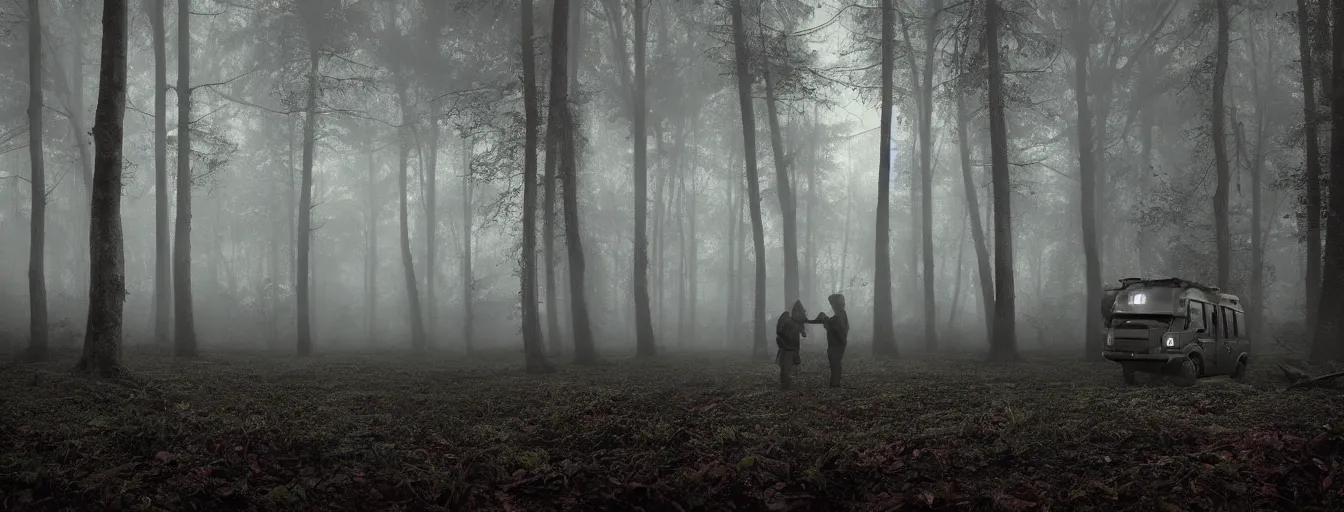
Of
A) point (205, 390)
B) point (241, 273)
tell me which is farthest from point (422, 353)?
point (241, 273)

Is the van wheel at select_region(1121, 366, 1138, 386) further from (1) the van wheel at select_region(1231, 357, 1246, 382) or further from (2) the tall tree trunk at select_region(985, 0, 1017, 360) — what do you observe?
(2) the tall tree trunk at select_region(985, 0, 1017, 360)

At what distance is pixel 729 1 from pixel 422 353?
47.5 ft

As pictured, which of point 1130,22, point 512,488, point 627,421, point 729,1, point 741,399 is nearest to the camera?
point 512,488

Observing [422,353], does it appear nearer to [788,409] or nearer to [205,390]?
[205,390]

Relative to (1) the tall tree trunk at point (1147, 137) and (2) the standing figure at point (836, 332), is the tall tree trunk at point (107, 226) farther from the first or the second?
(1) the tall tree trunk at point (1147, 137)

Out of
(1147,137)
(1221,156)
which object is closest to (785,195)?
(1221,156)

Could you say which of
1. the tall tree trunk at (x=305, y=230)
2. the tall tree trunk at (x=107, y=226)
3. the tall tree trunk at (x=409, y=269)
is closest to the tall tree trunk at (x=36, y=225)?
the tall tree trunk at (x=107, y=226)

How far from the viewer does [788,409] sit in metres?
9.62

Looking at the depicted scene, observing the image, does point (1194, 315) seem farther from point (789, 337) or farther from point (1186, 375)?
point (789, 337)

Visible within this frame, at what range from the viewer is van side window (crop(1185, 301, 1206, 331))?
11.1m

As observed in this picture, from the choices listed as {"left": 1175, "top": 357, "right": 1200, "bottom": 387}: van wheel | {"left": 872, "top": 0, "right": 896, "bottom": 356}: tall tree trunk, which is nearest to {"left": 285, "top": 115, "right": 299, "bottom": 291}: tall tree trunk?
{"left": 872, "top": 0, "right": 896, "bottom": 356}: tall tree trunk

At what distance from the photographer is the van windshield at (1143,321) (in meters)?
11.0

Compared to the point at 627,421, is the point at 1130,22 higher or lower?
higher

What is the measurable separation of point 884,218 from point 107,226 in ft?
57.6
